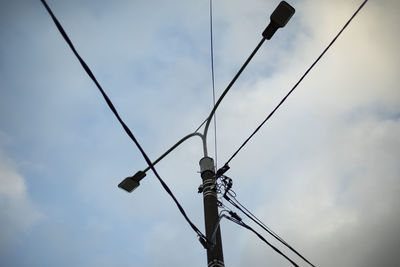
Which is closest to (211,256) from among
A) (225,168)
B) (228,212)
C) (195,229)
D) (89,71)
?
(195,229)

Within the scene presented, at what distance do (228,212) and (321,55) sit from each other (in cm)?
331

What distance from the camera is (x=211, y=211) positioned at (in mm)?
4223

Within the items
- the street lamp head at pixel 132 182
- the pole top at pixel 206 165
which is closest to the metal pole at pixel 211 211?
the pole top at pixel 206 165

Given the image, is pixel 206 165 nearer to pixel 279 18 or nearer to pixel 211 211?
pixel 211 211

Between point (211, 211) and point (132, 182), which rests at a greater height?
point (132, 182)

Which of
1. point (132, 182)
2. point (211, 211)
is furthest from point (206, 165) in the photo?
point (132, 182)

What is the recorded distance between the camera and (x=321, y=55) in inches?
199

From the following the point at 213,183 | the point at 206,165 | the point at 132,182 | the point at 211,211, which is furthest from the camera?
the point at 132,182

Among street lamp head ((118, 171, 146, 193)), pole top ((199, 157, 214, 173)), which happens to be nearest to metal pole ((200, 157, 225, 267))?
pole top ((199, 157, 214, 173))

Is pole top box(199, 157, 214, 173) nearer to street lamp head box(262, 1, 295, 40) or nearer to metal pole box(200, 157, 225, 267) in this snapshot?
metal pole box(200, 157, 225, 267)

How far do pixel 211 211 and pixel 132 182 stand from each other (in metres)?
2.10

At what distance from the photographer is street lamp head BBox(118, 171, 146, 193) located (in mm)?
5566

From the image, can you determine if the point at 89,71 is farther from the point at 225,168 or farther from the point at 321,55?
the point at 321,55

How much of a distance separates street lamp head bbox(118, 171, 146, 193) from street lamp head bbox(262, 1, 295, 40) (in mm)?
3514
